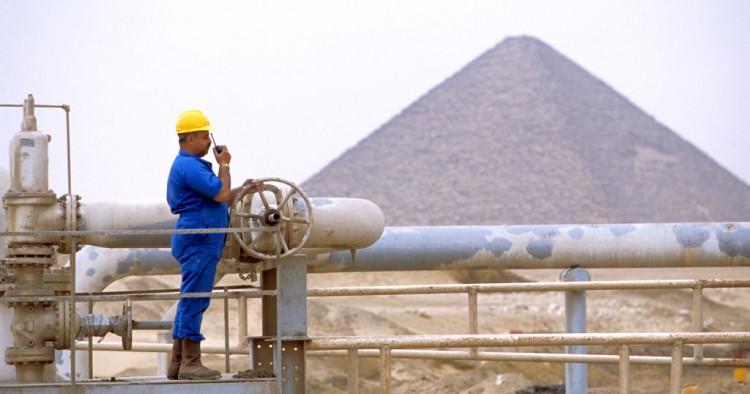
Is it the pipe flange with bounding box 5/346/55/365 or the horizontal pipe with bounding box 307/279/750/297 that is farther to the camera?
the horizontal pipe with bounding box 307/279/750/297

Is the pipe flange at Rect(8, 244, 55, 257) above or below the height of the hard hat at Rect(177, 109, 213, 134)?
below

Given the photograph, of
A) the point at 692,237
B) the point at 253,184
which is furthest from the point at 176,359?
the point at 692,237

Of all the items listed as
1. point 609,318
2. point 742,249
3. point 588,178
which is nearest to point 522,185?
point 588,178

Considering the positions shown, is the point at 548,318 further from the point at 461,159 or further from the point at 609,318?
the point at 461,159

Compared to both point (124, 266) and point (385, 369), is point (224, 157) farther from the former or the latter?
point (124, 266)

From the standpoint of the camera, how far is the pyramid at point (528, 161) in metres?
123

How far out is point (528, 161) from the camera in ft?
418

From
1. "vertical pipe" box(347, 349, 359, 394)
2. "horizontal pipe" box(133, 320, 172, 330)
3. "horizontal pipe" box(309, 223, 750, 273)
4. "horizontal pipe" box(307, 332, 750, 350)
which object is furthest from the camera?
"horizontal pipe" box(309, 223, 750, 273)

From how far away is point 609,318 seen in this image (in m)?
41.1

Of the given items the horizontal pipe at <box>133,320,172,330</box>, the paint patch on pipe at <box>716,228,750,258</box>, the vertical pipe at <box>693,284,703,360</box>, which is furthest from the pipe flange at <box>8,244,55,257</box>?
the paint patch on pipe at <box>716,228,750,258</box>

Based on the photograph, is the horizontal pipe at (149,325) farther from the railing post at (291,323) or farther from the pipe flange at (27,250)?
the railing post at (291,323)

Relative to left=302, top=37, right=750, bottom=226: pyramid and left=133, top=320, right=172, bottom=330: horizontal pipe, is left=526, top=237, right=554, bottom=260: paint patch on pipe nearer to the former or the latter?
left=133, top=320, right=172, bottom=330: horizontal pipe

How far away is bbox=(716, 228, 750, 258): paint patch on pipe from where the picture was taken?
976cm

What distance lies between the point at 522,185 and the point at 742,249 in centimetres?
11596
